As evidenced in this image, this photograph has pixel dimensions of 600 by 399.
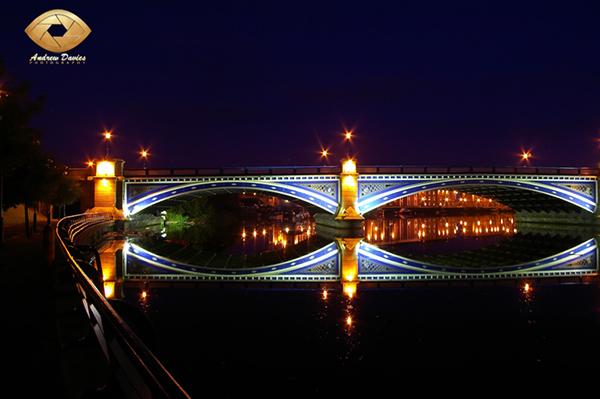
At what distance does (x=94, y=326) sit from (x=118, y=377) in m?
1.23

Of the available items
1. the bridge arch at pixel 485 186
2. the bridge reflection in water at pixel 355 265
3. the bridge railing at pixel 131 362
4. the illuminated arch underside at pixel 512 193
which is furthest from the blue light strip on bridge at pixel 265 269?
the illuminated arch underside at pixel 512 193

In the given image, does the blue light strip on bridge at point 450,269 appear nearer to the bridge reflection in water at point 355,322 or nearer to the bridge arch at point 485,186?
the bridge reflection in water at point 355,322

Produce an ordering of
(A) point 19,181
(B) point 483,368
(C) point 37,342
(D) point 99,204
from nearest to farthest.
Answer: (C) point 37,342, (B) point 483,368, (A) point 19,181, (D) point 99,204

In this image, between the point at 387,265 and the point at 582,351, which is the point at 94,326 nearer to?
the point at 582,351

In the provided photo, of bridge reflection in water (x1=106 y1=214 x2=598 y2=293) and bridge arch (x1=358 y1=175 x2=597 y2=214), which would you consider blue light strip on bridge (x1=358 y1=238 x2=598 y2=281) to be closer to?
bridge reflection in water (x1=106 y1=214 x2=598 y2=293)

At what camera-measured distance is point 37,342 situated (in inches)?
165

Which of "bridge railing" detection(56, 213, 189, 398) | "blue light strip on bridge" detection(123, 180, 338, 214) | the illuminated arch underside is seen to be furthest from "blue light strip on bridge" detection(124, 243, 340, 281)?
the illuminated arch underside

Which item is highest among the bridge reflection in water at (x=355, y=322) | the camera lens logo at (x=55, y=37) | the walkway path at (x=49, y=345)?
the camera lens logo at (x=55, y=37)

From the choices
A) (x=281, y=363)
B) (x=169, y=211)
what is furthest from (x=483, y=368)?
(x=169, y=211)

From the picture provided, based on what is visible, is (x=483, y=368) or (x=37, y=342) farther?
(x=483, y=368)

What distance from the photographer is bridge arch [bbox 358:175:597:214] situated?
3397 cm

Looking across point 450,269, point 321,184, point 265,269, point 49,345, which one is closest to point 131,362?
point 49,345

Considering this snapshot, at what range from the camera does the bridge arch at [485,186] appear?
34.0 m

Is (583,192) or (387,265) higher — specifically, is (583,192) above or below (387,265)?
above
